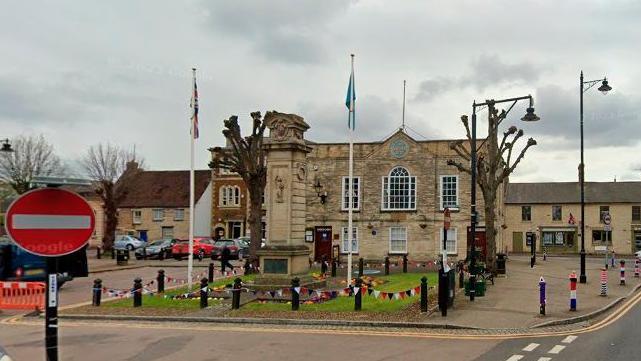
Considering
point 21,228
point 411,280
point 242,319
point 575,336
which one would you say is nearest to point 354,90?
point 411,280

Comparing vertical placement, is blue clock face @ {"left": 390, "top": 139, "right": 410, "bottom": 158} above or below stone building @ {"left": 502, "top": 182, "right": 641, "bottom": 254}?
above

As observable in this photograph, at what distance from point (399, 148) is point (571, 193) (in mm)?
31441

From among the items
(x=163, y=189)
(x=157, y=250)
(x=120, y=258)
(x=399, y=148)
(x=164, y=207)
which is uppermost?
(x=399, y=148)

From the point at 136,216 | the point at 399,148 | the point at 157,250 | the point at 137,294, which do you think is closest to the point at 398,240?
the point at 399,148

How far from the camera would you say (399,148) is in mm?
43531

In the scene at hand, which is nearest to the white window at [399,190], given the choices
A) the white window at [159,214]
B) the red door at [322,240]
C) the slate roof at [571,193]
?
the red door at [322,240]

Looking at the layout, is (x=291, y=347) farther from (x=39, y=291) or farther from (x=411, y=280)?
(x=411, y=280)

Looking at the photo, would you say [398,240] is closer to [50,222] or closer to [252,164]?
[252,164]

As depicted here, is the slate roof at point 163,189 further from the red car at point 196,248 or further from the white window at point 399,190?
the white window at point 399,190

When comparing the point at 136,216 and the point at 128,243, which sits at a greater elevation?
the point at 136,216

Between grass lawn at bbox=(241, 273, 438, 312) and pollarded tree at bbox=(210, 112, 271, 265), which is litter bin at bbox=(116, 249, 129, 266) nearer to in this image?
pollarded tree at bbox=(210, 112, 271, 265)

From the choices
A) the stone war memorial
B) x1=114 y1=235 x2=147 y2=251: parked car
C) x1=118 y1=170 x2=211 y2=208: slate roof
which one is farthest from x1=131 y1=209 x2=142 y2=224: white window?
the stone war memorial

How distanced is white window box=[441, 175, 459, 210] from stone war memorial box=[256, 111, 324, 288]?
2172cm

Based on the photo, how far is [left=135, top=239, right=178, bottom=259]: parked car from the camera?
46.1 meters
